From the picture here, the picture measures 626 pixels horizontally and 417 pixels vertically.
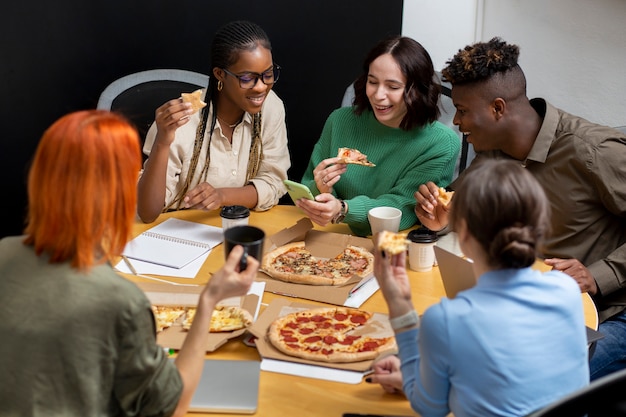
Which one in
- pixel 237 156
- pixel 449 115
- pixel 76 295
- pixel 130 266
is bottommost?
pixel 130 266

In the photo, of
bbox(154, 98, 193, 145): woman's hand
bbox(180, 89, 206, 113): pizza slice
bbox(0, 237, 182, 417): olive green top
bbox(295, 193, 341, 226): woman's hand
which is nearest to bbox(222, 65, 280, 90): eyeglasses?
bbox(180, 89, 206, 113): pizza slice

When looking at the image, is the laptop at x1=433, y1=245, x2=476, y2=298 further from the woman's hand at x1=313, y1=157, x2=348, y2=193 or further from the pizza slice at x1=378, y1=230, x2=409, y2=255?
the woman's hand at x1=313, y1=157, x2=348, y2=193

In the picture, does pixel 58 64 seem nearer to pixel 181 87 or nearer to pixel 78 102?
pixel 78 102

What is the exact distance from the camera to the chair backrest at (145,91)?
3240mm

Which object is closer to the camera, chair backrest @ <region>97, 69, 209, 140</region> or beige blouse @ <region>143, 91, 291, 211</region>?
beige blouse @ <region>143, 91, 291, 211</region>

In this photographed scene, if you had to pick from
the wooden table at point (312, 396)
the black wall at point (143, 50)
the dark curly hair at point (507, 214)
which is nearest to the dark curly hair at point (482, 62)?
the wooden table at point (312, 396)

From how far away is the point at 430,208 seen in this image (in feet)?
8.61

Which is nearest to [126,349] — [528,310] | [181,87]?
[528,310]

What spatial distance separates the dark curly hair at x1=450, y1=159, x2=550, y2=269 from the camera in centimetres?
150

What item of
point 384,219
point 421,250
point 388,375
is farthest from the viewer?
point 384,219

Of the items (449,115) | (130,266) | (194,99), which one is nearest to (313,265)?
(130,266)

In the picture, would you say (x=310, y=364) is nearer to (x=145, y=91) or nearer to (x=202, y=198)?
(x=202, y=198)

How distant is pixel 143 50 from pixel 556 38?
7.20 feet

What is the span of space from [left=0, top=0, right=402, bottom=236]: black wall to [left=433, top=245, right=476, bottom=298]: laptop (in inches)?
88.4
